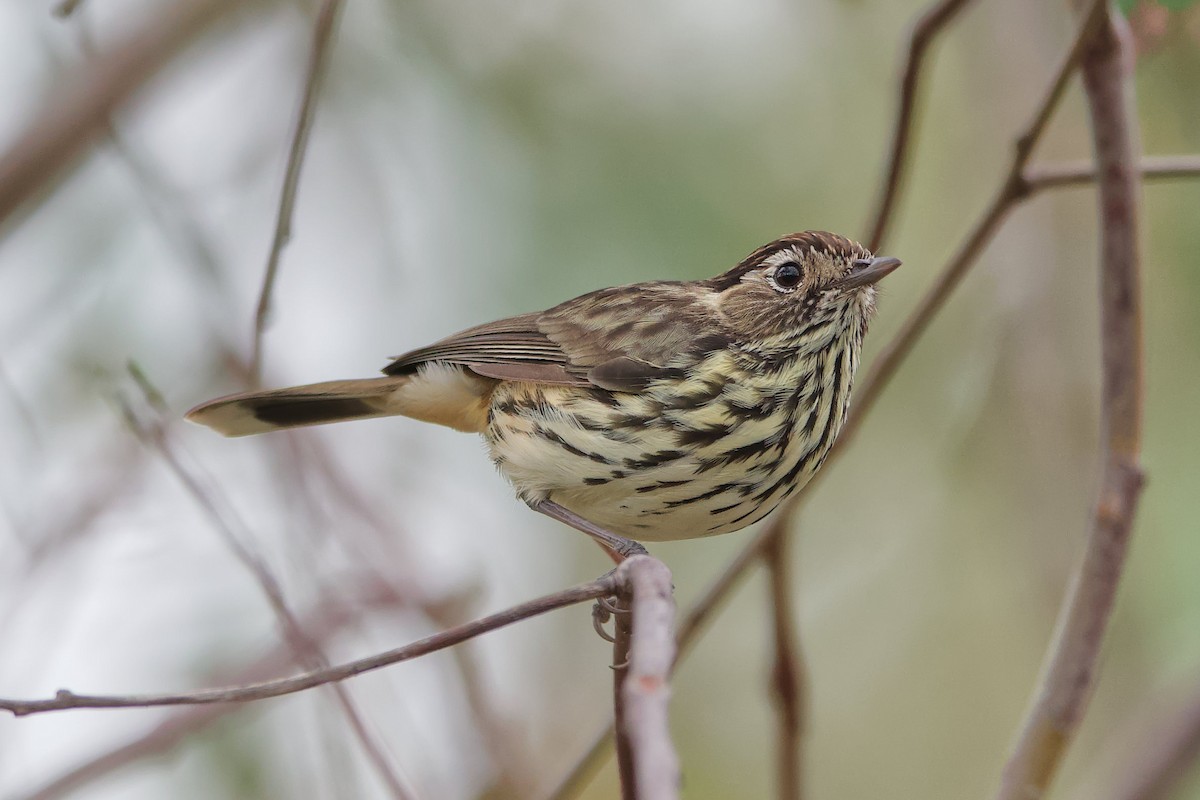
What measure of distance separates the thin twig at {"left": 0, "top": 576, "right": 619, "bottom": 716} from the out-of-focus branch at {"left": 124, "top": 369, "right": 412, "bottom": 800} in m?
1.21

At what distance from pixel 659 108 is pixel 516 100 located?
0.88m

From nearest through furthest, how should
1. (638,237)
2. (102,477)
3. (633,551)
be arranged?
1. (633,551)
2. (102,477)
3. (638,237)

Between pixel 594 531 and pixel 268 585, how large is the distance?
104cm

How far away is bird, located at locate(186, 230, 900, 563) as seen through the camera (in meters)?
4.03

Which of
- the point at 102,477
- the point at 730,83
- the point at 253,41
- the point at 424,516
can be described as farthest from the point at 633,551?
the point at 730,83

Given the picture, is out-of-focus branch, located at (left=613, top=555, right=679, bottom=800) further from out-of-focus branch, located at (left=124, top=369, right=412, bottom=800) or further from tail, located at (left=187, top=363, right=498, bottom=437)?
tail, located at (left=187, top=363, right=498, bottom=437)

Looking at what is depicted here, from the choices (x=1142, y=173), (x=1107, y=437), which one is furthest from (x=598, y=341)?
(x=1142, y=173)

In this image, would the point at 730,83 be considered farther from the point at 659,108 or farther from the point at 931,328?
the point at 931,328

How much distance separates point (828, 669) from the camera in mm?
7977

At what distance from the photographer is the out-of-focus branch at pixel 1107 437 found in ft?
11.3

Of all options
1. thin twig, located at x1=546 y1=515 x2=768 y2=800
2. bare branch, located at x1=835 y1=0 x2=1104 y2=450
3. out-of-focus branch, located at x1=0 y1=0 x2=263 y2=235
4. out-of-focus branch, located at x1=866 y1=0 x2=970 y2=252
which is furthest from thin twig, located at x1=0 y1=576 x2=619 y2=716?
out-of-focus branch, located at x1=0 y1=0 x2=263 y2=235

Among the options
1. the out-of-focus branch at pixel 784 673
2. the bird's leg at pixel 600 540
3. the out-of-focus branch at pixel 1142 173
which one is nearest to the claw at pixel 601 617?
the bird's leg at pixel 600 540

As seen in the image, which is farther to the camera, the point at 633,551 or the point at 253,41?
the point at 253,41

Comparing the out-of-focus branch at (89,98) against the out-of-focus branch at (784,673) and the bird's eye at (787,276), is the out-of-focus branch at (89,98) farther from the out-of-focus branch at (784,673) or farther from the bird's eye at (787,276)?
the out-of-focus branch at (784,673)
